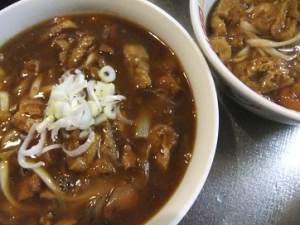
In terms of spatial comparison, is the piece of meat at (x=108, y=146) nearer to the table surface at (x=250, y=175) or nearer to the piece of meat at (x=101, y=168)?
the piece of meat at (x=101, y=168)

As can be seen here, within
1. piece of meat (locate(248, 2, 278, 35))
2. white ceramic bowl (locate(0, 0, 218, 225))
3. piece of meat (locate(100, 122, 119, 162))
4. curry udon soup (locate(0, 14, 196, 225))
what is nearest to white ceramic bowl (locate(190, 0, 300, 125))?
white ceramic bowl (locate(0, 0, 218, 225))

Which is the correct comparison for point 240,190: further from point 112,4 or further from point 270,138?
point 112,4

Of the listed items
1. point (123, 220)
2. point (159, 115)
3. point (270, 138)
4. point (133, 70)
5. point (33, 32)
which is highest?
point (33, 32)

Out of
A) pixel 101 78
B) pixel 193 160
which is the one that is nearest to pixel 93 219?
pixel 193 160

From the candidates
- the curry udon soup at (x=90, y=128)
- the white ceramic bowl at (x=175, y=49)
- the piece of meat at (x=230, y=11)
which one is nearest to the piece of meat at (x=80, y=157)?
the curry udon soup at (x=90, y=128)

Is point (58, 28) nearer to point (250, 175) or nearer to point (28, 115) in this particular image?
point (28, 115)

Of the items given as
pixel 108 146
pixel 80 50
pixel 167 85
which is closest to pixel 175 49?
pixel 167 85

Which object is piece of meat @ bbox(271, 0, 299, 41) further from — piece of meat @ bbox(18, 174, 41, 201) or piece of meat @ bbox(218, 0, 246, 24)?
piece of meat @ bbox(18, 174, 41, 201)

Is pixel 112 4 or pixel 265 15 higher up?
pixel 112 4
